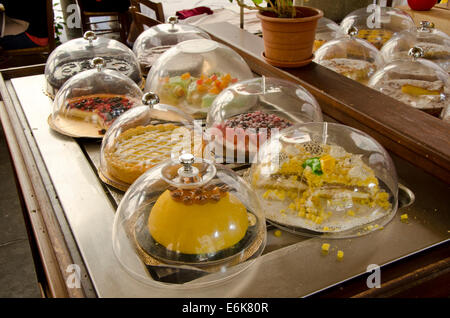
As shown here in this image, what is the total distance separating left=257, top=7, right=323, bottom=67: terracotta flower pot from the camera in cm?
151

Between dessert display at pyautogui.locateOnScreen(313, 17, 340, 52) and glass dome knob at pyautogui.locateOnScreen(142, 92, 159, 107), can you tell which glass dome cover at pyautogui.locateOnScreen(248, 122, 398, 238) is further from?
dessert display at pyautogui.locateOnScreen(313, 17, 340, 52)

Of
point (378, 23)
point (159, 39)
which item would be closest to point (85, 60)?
point (159, 39)

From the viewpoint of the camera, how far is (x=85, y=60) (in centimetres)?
192

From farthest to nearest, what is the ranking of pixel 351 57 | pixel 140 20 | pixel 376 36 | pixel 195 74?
1. pixel 140 20
2. pixel 376 36
3. pixel 351 57
4. pixel 195 74

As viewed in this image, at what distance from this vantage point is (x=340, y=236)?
97 cm

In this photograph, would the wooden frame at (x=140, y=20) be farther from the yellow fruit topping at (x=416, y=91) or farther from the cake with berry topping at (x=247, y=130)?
the yellow fruit topping at (x=416, y=91)

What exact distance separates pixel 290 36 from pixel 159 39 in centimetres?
77

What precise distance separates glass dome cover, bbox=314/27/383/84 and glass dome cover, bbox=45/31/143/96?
0.82 metres

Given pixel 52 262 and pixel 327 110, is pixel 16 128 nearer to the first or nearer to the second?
pixel 52 262

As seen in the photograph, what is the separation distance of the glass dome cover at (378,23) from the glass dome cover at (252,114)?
111 cm

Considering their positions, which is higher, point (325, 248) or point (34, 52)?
point (325, 248)

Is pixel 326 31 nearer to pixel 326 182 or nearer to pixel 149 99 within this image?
pixel 149 99

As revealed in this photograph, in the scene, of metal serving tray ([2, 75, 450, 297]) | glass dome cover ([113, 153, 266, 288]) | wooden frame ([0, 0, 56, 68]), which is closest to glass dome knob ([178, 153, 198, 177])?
glass dome cover ([113, 153, 266, 288])
